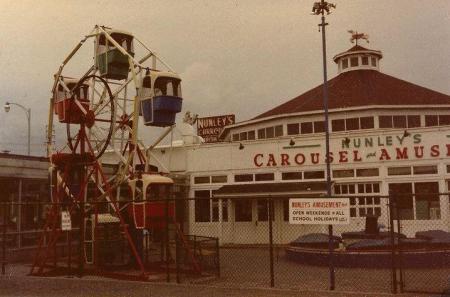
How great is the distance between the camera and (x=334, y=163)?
3070 cm

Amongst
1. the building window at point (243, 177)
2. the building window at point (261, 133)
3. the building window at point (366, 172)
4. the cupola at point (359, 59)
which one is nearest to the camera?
the building window at point (366, 172)

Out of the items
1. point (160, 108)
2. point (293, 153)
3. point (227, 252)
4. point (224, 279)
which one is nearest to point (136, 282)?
point (224, 279)

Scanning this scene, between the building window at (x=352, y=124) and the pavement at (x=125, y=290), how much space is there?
2069 cm

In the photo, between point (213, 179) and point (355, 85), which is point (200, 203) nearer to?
point (213, 179)

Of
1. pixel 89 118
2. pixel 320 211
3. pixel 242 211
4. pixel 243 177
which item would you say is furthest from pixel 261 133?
pixel 320 211

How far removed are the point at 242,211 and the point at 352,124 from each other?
858cm

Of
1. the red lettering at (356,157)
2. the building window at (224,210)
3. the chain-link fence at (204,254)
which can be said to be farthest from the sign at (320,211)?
the building window at (224,210)

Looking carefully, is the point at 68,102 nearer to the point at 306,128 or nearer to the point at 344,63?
the point at 306,128

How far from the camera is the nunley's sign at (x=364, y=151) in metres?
28.6

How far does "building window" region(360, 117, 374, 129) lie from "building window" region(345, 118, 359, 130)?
0.30 m

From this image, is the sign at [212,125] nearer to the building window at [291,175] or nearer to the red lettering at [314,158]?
the building window at [291,175]

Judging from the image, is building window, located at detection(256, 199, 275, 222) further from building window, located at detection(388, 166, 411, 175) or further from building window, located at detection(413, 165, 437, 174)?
building window, located at detection(413, 165, 437, 174)

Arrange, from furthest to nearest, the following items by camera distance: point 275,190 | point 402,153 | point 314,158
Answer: point 314,158
point 275,190
point 402,153

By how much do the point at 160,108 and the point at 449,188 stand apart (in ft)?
55.9
